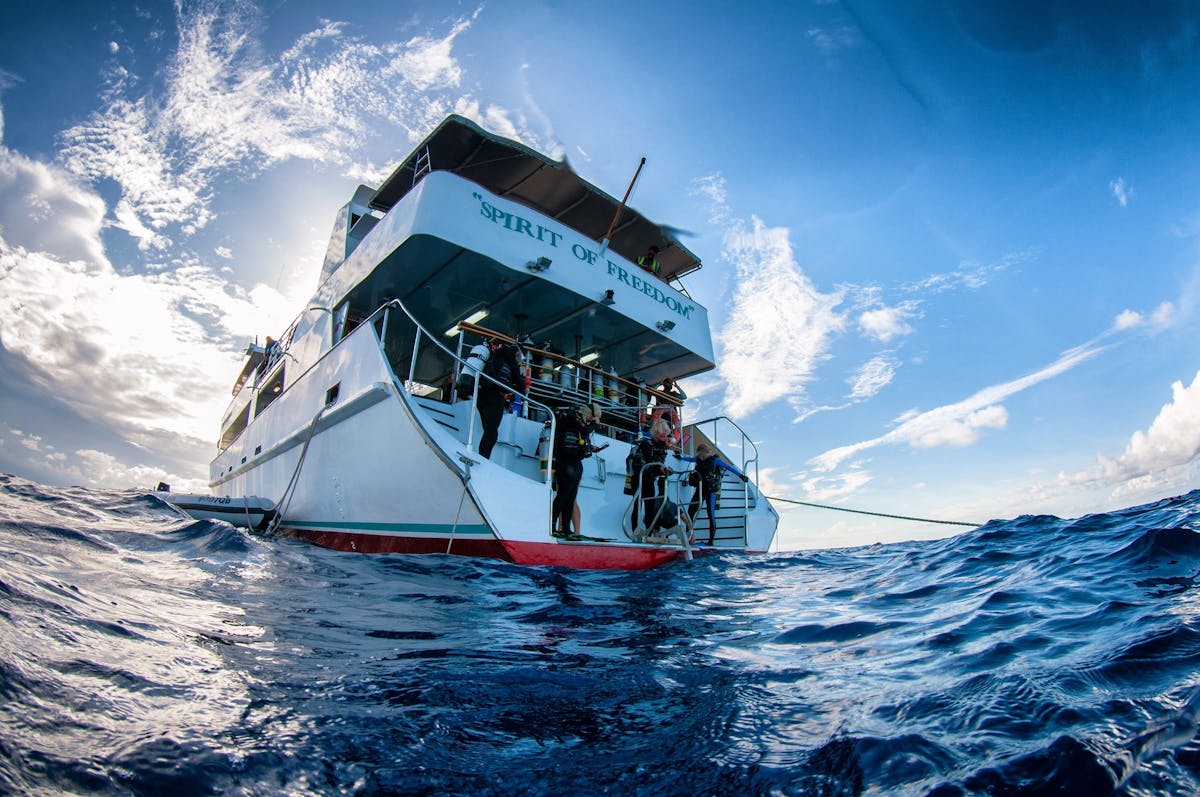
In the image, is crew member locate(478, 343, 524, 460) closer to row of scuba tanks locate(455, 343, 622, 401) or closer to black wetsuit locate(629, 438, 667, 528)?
row of scuba tanks locate(455, 343, 622, 401)

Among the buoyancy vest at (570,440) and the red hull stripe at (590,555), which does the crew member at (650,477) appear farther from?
the buoyancy vest at (570,440)

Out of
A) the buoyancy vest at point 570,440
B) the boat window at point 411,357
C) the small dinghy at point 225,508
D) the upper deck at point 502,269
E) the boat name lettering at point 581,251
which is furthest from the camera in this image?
the boat window at point 411,357

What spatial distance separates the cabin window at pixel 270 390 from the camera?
36.5ft

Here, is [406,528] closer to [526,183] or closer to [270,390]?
[526,183]

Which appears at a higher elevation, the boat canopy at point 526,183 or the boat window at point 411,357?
the boat canopy at point 526,183

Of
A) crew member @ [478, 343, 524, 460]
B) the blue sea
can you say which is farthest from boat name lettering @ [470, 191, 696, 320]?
the blue sea

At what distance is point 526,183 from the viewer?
32.5 ft

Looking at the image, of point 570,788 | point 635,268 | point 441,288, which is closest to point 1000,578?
point 570,788

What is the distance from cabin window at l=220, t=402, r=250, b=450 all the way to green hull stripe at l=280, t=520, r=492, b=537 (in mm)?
7784

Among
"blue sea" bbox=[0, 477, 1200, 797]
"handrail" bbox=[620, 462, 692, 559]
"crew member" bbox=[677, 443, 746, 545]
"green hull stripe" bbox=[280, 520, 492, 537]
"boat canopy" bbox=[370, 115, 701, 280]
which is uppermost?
"boat canopy" bbox=[370, 115, 701, 280]

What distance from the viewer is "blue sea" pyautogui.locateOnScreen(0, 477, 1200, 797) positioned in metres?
1.15

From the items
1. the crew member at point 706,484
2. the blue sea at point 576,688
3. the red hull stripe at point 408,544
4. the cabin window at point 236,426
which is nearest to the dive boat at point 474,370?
the red hull stripe at point 408,544

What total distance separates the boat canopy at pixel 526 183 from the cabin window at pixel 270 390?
12.4 ft

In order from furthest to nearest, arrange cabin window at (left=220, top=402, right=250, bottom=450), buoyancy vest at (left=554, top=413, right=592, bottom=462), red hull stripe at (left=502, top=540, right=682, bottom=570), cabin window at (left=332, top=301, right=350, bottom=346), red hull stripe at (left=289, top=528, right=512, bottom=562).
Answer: cabin window at (left=220, top=402, right=250, bottom=450) < cabin window at (left=332, top=301, right=350, bottom=346) < buoyancy vest at (left=554, top=413, right=592, bottom=462) < red hull stripe at (left=502, top=540, right=682, bottom=570) < red hull stripe at (left=289, top=528, right=512, bottom=562)
